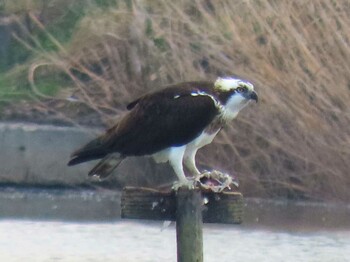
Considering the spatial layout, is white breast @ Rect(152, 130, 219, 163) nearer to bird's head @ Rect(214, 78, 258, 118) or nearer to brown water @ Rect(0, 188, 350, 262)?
bird's head @ Rect(214, 78, 258, 118)

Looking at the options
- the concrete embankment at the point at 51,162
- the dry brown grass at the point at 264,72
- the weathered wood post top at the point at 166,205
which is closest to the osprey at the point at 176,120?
the weathered wood post top at the point at 166,205

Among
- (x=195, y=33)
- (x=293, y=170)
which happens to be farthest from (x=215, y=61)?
(x=293, y=170)

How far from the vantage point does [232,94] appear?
655 cm

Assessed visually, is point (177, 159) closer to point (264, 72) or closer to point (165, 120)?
point (165, 120)

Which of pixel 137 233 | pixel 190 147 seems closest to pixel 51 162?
pixel 137 233

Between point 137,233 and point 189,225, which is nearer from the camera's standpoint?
point 189,225

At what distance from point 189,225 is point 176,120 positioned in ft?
4.09

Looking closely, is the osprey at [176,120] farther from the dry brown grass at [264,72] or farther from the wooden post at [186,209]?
the dry brown grass at [264,72]

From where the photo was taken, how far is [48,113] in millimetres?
12875

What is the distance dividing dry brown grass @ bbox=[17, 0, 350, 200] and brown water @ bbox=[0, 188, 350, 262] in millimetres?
343

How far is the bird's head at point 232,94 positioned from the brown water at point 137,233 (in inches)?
106

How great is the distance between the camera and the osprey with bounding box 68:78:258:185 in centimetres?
638

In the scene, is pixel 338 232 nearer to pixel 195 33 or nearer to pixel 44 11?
pixel 195 33

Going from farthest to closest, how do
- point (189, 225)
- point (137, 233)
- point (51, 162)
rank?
point (51, 162)
point (137, 233)
point (189, 225)
